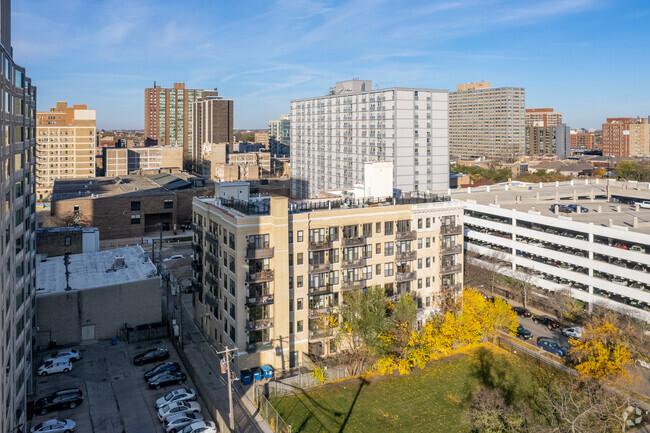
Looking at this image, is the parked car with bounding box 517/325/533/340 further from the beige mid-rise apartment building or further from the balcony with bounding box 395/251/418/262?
the balcony with bounding box 395/251/418/262

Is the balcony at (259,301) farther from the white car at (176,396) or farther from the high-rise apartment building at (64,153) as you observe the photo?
the high-rise apartment building at (64,153)

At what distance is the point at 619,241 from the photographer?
55.4 metres

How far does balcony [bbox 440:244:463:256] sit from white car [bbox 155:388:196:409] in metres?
27.3

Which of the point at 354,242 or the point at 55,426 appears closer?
the point at 55,426

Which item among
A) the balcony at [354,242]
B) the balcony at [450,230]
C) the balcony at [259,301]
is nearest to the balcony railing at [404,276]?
the balcony at [354,242]

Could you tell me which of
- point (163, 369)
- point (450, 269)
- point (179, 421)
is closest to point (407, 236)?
point (450, 269)

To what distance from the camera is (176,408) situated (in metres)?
36.1

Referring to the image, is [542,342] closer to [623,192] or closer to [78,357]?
[78,357]

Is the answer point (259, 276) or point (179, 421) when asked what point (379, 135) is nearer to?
point (259, 276)

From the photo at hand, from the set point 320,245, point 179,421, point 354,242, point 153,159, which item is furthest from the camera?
point 153,159

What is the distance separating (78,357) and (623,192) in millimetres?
85548

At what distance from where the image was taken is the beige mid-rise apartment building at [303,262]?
4200cm

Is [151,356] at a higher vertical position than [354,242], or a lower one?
lower

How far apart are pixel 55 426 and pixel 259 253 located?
18.1m
